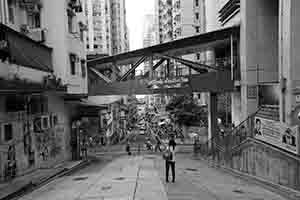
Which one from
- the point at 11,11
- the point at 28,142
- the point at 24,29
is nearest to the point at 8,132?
A: the point at 28,142

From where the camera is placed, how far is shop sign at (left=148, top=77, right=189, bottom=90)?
1980 cm

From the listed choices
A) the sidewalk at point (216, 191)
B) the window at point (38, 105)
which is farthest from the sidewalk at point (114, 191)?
the window at point (38, 105)

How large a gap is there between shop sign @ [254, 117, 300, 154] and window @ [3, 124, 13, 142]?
395 inches

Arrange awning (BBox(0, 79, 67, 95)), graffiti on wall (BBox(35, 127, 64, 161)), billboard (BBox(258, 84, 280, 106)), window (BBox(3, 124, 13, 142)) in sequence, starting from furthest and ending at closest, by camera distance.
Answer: graffiti on wall (BBox(35, 127, 64, 161)) < billboard (BBox(258, 84, 280, 106)) < window (BBox(3, 124, 13, 142)) < awning (BBox(0, 79, 67, 95))

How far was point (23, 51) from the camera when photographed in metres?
13.1

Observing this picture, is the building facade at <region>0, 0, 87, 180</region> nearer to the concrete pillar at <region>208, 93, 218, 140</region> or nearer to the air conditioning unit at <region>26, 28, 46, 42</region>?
the air conditioning unit at <region>26, 28, 46, 42</region>

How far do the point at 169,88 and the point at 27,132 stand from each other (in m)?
10.2

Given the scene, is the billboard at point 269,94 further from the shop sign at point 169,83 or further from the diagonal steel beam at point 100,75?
the diagonal steel beam at point 100,75

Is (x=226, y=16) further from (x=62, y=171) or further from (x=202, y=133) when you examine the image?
(x=202, y=133)

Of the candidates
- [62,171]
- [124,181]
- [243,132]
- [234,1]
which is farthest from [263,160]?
[234,1]

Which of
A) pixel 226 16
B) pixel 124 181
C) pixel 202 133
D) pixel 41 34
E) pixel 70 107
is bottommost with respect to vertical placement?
pixel 202 133

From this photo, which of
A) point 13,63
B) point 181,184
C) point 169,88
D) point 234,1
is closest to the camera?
point 181,184

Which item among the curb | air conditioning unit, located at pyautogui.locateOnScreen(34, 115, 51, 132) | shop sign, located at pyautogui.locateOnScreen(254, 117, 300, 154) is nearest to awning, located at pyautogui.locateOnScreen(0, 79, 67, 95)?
air conditioning unit, located at pyautogui.locateOnScreen(34, 115, 51, 132)

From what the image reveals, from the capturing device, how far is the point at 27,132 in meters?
13.7
